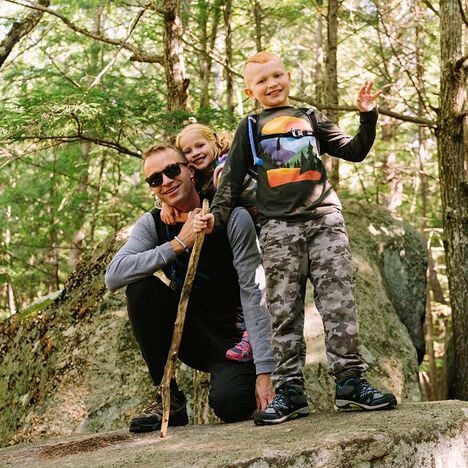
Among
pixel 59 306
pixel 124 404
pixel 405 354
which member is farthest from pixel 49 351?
pixel 405 354

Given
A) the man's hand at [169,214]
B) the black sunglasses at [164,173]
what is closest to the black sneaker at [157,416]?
the man's hand at [169,214]

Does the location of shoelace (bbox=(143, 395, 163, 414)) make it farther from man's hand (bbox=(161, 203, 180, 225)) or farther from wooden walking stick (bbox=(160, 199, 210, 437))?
man's hand (bbox=(161, 203, 180, 225))

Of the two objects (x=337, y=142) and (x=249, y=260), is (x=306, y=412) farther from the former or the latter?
(x=337, y=142)

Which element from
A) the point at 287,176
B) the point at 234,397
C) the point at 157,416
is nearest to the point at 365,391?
the point at 234,397

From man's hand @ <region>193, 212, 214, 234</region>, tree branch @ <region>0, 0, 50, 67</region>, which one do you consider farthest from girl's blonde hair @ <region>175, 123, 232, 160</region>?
tree branch @ <region>0, 0, 50, 67</region>

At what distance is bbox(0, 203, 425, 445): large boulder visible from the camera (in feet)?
16.9

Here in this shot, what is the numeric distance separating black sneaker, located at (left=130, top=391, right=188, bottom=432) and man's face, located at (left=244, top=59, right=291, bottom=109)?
1.81 meters

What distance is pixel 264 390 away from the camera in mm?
3318

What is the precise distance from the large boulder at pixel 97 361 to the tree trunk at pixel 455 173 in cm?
77

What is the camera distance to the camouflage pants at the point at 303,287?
10.2 feet

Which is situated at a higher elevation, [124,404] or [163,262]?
[163,262]

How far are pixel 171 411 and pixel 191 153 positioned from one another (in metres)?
1.59

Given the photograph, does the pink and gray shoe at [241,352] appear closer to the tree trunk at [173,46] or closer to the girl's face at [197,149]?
the girl's face at [197,149]

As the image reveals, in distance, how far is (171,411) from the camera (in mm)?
3713
